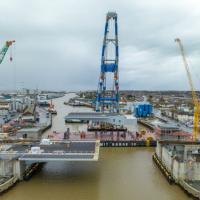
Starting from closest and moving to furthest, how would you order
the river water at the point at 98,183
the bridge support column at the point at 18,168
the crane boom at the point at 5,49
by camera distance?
the river water at the point at 98,183 < the bridge support column at the point at 18,168 < the crane boom at the point at 5,49

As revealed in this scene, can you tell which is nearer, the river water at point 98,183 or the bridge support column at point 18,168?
the river water at point 98,183

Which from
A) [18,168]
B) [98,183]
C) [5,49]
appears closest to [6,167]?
[18,168]

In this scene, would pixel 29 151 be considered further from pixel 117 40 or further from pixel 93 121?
pixel 117 40

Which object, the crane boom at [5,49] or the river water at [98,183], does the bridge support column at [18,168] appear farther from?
the crane boom at [5,49]

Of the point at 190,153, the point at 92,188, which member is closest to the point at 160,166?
the point at 190,153

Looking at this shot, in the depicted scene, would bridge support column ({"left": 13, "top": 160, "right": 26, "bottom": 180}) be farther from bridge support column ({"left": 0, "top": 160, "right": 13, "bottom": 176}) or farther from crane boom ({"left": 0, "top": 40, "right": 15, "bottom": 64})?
crane boom ({"left": 0, "top": 40, "right": 15, "bottom": 64})

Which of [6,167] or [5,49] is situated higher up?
[5,49]

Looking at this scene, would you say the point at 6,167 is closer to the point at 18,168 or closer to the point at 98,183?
the point at 18,168

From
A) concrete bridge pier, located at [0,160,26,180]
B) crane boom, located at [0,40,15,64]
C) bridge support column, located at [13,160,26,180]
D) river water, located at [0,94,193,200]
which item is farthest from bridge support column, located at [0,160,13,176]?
crane boom, located at [0,40,15,64]

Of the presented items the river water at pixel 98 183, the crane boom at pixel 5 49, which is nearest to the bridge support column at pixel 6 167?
the river water at pixel 98 183
